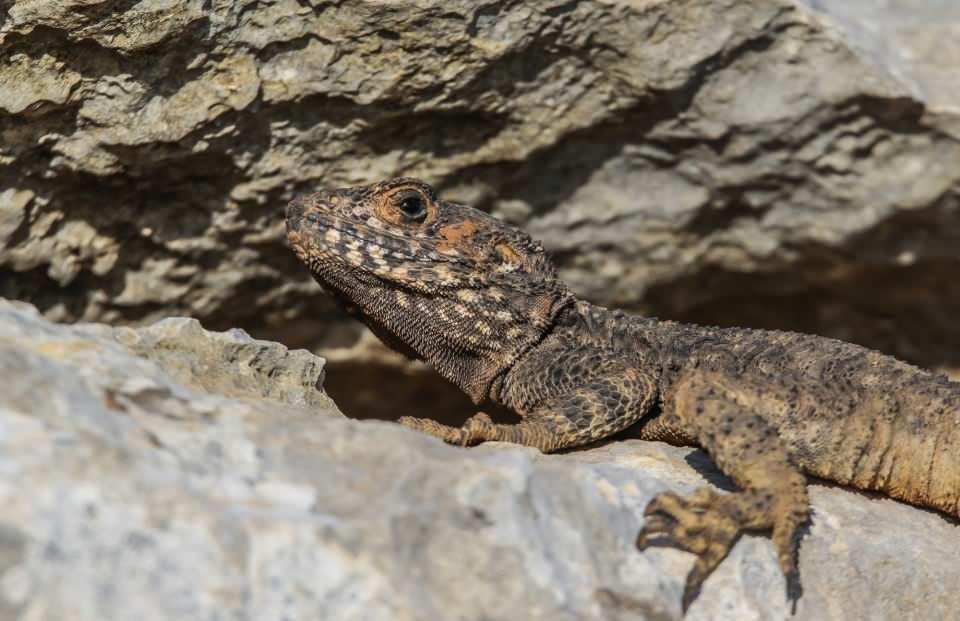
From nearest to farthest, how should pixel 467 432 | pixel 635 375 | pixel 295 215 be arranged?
1. pixel 467 432
2. pixel 635 375
3. pixel 295 215

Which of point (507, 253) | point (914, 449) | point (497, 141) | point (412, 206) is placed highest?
point (412, 206)

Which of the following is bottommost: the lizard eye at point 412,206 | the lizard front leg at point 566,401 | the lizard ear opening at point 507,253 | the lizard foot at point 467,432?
the lizard front leg at point 566,401

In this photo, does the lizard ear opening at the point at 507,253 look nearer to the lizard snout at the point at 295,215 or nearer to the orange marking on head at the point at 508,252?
the orange marking on head at the point at 508,252

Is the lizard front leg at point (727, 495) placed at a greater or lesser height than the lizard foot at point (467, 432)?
greater

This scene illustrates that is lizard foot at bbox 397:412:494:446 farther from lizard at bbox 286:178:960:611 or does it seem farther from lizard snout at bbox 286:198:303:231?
lizard snout at bbox 286:198:303:231

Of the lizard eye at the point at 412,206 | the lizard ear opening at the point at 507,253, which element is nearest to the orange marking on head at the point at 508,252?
the lizard ear opening at the point at 507,253

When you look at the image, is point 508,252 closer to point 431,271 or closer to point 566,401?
point 431,271

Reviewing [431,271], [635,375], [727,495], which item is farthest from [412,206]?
[727,495]

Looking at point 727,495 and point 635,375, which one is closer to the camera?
point 727,495

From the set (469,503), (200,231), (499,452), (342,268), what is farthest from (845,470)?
(200,231)
